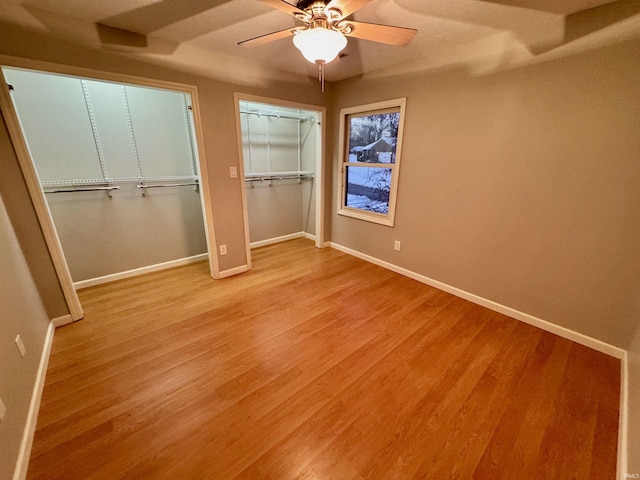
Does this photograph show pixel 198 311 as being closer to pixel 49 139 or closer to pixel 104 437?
pixel 104 437

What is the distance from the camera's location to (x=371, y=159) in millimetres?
→ 3174

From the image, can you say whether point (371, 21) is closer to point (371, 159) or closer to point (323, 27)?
point (323, 27)

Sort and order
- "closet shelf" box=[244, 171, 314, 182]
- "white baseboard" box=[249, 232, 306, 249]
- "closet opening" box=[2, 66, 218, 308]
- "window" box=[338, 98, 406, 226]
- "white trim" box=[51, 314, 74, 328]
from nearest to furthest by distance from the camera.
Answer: "white trim" box=[51, 314, 74, 328]
"closet opening" box=[2, 66, 218, 308]
"window" box=[338, 98, 406, 226]
"closet shelf" box=[244, 171, 314, 182]
"white baseboard" box=[249, 232, 306, 249]

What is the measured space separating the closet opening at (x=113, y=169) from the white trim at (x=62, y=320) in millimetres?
538

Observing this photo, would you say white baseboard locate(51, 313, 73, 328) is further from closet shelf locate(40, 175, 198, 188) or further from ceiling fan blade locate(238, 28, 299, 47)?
ceiling fan blade locate(238, 28, 299, 47)

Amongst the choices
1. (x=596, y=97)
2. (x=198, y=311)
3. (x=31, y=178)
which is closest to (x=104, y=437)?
(x=198, y=311)

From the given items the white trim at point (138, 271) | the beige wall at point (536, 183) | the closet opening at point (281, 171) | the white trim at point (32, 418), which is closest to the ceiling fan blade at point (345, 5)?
the beige wall at point (536, 183)

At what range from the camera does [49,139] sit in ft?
7.51

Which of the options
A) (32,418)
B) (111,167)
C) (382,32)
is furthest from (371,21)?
(32,418)

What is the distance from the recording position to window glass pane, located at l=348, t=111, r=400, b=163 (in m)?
2.91

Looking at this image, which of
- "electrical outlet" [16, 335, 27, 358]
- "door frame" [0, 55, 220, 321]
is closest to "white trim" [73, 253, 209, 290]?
"door frame" [0, 55, 220, 321]

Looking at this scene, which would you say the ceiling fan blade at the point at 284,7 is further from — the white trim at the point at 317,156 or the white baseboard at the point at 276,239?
the white baseboard at the point at 276,239

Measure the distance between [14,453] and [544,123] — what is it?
3652 mm

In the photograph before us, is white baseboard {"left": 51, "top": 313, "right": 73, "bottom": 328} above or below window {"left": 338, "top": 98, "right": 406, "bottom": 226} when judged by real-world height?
below
